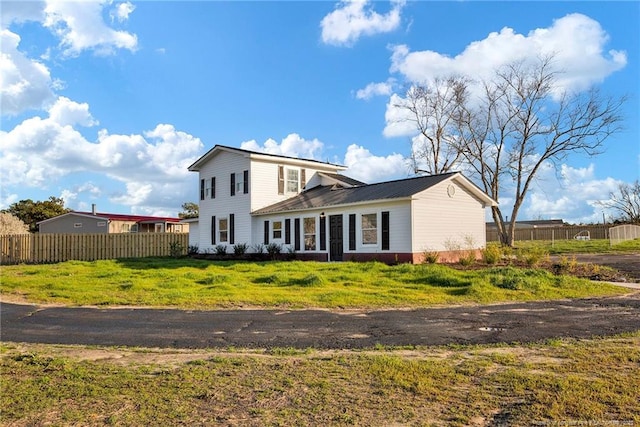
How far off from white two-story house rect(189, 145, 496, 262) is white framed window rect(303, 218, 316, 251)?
0.17 feet

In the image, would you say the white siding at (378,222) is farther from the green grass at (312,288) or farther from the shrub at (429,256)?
the green grass at (312,288)

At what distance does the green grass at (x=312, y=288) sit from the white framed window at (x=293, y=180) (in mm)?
12207

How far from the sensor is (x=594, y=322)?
9047 millimetres

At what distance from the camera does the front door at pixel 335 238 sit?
23.4m

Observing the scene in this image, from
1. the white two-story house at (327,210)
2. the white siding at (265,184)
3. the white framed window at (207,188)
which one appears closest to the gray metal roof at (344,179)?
the white two-story house at (327,210)

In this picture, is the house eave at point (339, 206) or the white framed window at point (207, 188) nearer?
the house eave at point (339, 206)

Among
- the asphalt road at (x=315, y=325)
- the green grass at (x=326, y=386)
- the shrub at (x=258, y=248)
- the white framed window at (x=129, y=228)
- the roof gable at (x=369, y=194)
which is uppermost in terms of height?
the roof gable at (x=369, y=194)

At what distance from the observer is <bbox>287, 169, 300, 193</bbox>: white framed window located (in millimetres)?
29562

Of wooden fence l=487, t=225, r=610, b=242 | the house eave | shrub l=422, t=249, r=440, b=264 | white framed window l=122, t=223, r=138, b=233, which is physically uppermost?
the house eave

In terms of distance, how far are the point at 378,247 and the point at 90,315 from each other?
13586 mm

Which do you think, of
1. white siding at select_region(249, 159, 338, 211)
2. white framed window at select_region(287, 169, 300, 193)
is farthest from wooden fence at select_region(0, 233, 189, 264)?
white framed window at select_region(287, 169, 300, 193)

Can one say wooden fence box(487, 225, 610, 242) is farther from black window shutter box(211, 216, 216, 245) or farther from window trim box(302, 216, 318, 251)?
black window shutter box(211, 216, 216, 245)

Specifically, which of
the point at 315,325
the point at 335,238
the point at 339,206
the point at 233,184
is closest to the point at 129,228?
the point at 233,184

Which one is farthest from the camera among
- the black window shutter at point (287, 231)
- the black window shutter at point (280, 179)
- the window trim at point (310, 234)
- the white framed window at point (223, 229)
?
the white framed window at point (223, 229)
